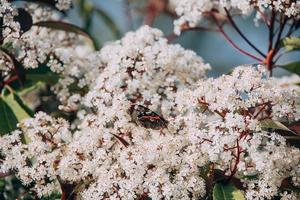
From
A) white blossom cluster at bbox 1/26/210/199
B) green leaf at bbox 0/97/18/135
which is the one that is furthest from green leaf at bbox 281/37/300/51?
green leaf at bbox 0/97/18/135

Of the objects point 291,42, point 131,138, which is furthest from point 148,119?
point 291,42

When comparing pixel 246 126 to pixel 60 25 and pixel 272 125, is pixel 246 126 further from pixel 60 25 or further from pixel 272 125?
pixel 60 25

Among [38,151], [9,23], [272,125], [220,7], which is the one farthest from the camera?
[220,7]

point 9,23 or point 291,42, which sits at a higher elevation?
point 9,23

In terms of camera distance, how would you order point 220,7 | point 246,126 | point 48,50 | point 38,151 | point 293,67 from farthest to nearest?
point 220,7 < point 293,67 < point 48,50 < point 38,151 < point 246,126

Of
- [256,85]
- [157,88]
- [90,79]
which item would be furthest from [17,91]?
[256,85]

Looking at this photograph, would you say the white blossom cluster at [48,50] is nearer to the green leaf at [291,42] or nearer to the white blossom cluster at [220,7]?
the white blossom cluster at [220,7]

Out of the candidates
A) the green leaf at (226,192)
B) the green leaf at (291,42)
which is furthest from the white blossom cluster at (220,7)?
the green leaf at (226,192)
